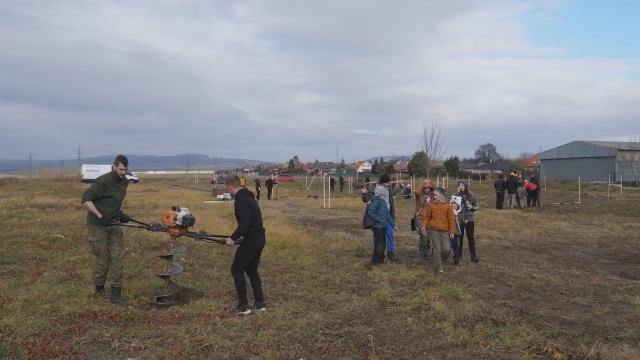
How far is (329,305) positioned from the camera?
6363 millimetres

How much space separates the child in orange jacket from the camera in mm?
8180

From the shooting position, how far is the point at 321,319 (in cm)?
575

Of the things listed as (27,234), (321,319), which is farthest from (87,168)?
(321,319)

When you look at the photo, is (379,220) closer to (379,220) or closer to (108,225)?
(379,220)

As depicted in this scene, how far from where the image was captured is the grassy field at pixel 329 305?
4.85 metres

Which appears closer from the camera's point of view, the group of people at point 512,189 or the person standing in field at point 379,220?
the person standing in field at point 379,220

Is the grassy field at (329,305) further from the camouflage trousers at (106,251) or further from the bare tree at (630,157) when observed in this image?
the bare tree at (630,157)

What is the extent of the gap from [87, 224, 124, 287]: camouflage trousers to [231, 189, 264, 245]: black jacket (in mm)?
1698

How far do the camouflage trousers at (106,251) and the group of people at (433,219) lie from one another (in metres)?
4.32

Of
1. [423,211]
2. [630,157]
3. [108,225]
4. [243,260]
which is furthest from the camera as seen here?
[630,157]

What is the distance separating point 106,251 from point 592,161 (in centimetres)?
5006

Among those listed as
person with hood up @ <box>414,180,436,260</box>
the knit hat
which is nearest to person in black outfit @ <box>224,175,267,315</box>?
person with hood up @ <box>414,180,436,260</box>

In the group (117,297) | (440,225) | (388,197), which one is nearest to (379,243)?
(388,197)

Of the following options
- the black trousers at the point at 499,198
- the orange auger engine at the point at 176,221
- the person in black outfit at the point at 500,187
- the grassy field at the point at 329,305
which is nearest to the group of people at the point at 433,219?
the grassy field at the point at 329,305
